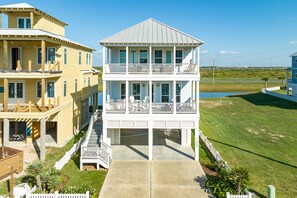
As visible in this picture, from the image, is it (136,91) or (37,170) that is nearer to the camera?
(37,170)

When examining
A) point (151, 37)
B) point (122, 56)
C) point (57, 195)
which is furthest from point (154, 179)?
point (122, 56)

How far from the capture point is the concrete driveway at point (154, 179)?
1412cm

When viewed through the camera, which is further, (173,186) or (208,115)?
(208,115)

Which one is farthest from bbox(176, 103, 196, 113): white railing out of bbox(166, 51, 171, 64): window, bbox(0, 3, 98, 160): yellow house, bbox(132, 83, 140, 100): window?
bbox(0, 3, 98, 160): yellow house

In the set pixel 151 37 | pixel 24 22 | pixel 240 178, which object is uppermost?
pixel 24 22

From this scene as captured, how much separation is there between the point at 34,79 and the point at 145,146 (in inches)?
414

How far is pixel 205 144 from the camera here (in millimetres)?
22953

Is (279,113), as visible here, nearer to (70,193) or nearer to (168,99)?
(168,99)

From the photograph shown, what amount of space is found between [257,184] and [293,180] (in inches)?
92.5

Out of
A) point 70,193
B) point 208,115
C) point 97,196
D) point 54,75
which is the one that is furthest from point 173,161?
point 208,115

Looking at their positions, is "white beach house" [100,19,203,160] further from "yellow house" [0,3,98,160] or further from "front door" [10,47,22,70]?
"front door" [10,47,22,70]

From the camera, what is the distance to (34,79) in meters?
22.5

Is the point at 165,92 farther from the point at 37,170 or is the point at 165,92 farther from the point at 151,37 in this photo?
the point at 37,170

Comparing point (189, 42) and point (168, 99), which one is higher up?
point (189, 42)
